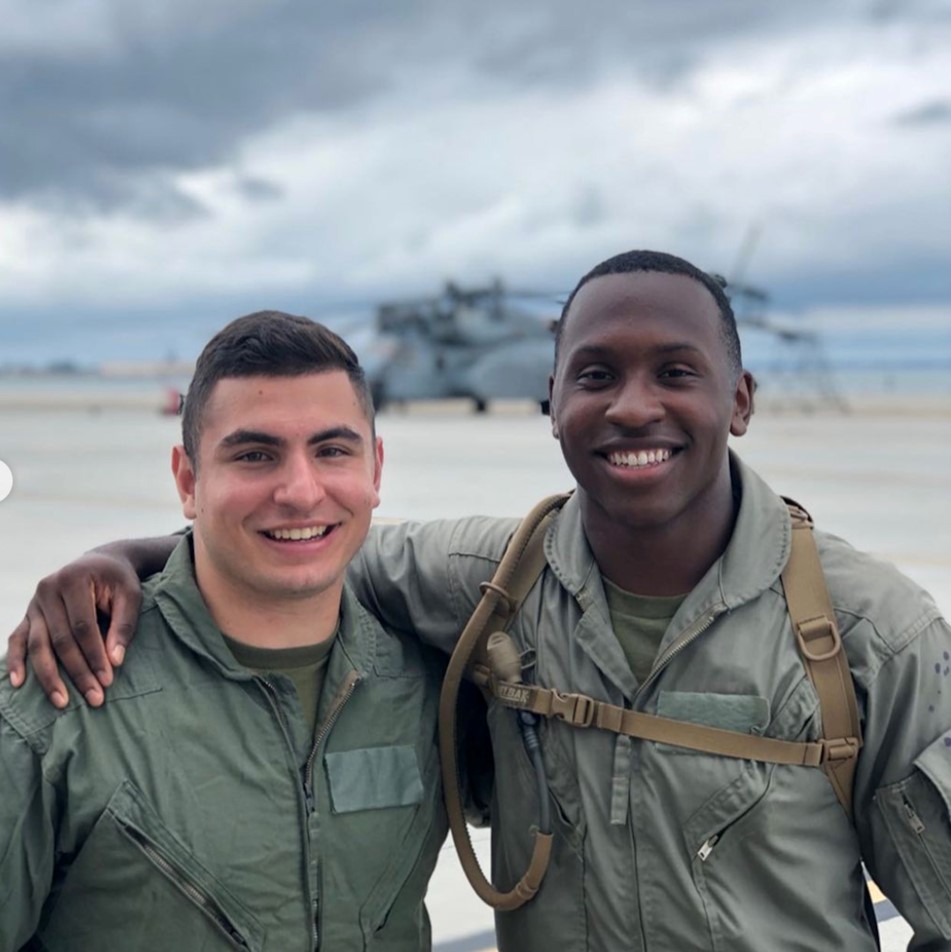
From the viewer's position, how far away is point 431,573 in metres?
3.02

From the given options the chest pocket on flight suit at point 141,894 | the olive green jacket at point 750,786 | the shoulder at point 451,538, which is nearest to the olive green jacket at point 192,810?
the chest pocket on flight suit at point 141,894

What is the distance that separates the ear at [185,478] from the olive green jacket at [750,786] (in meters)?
0.86

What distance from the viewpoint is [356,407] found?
259cm

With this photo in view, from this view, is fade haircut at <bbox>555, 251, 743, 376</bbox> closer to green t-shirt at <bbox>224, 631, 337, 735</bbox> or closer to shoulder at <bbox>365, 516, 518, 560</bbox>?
shoulder at <bbox>365, 516, 518, 560</bbox>

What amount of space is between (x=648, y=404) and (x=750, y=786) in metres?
0.81

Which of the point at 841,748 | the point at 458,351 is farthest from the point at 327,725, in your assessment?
the point at 458,351

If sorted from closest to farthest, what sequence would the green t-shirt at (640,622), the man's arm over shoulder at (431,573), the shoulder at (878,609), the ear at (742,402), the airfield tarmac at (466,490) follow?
the shoulder at (878,609) < the green t-shirt at (640,622) < the ear at (742,402) < the man's arm over shoulder at (431,573) < the airfield tarmac at (466,490)

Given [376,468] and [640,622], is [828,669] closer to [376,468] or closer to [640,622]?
[640,622]

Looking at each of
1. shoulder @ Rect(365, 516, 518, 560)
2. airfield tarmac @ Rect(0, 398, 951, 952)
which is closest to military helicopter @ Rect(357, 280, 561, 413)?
airfield tarmac @ Rect(0, 398, 951, 952)

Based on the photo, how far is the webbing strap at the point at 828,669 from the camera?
2430 millimetres

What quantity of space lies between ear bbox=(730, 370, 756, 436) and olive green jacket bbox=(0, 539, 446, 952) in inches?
40.2

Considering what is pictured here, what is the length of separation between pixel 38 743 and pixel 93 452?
20.7 meters

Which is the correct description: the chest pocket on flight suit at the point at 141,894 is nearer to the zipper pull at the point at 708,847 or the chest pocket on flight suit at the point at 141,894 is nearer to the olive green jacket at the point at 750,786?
the olive green jacket at the point at 750,786

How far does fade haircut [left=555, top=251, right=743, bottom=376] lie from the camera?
2684 mm
